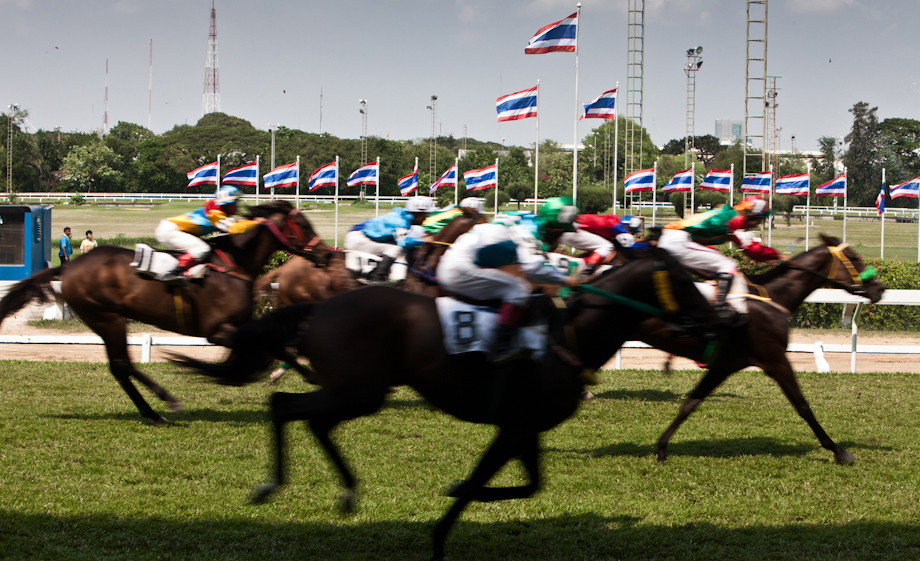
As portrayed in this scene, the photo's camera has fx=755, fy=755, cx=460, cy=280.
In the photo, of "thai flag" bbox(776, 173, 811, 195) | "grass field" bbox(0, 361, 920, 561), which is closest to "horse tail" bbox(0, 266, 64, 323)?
"grass field" bbox(0, 361, 920, 561)

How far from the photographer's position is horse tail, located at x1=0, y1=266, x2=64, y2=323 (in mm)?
7043

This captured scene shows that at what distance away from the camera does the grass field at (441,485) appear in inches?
165

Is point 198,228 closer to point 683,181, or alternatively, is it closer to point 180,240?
point 180,240

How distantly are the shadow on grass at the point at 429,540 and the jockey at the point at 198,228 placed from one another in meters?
2.95

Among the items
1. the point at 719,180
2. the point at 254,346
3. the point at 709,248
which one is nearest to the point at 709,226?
the point at 709,248

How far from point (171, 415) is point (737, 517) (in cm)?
529

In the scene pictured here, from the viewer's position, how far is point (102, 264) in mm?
7160

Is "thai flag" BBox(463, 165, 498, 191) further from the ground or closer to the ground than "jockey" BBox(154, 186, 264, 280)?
further from the ground

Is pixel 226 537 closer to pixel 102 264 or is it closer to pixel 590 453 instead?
pixel 590 453

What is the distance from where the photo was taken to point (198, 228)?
23.6ft

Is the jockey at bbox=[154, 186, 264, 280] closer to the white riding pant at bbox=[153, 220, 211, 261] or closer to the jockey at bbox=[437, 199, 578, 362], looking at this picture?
the white riding pant at bbox=[153, 220, 211, 261]

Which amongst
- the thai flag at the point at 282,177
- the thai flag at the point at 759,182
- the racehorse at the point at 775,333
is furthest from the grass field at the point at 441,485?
the thai flag at the point at 759,182

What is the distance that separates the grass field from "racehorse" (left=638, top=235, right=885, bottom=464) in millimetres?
429

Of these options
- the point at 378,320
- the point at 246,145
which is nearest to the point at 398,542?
the point at 378,320
